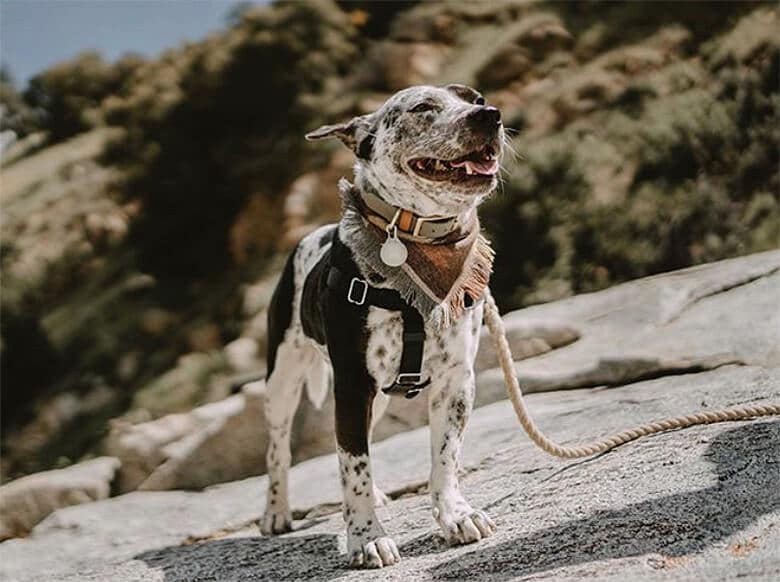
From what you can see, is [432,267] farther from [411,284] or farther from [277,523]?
[277,523]

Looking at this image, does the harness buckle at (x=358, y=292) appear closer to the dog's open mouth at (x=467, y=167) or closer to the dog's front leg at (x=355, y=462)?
the dog's front leg at (x=355, y=462)

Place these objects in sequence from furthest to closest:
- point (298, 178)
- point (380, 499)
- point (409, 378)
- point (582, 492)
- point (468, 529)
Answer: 1. point (298, 178)
2. point (380, 499)
3. point (582, 492)
4. point (409, 378)
5. point (468, 529)

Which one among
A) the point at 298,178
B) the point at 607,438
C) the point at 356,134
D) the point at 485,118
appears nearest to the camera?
the point at 485,118

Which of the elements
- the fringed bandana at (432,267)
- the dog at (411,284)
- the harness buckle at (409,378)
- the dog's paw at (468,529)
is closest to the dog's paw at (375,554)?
the dog at (411,284)

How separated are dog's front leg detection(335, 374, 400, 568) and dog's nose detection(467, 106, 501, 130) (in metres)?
1.13

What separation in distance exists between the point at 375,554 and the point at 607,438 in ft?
4.75

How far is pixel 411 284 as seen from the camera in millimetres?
3873

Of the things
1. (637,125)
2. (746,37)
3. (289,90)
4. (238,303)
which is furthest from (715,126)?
(289,90)

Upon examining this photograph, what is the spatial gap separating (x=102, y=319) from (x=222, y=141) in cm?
481

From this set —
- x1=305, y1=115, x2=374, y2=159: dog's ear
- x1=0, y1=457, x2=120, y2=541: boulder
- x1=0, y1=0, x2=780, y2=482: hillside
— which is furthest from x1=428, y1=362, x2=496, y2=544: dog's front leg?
x1=0, y1=0, x2=780, y2=482: hillside

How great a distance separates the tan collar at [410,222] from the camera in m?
3.93

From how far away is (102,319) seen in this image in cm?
1975

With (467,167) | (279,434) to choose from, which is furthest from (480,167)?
(279,434)

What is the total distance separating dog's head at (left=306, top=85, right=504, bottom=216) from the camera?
370 centimetres
